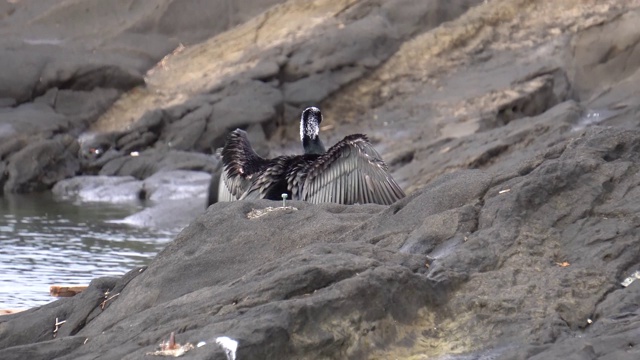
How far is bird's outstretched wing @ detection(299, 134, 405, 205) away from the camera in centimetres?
943

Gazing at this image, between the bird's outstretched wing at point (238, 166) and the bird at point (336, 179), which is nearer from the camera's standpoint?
the bird at point (336, 179)

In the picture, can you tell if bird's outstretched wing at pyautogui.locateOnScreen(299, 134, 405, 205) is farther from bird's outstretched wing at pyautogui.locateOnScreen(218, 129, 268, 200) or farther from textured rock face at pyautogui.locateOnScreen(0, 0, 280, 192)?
textured rock face at pyautogui.locateOnScreen(0, 0, 280, 192)

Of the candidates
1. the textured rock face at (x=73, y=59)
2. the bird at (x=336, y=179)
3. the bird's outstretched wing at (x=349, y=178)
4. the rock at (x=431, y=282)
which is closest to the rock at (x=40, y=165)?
the textured rock face at (x=73, y=59)

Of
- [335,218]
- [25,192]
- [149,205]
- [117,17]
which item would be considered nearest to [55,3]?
[117,17]

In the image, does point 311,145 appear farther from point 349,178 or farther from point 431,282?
point 431,282

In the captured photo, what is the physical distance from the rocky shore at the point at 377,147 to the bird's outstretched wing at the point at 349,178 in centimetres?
76

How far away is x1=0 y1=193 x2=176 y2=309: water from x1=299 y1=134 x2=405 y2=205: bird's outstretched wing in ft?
7.04

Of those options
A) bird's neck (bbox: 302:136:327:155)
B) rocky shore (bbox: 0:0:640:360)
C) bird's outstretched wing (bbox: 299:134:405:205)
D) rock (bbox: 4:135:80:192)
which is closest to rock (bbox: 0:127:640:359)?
rocky shore (bbox: 0:0:640:360)

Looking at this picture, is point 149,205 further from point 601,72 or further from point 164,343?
point 164,343

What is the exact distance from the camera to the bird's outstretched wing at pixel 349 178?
943cm

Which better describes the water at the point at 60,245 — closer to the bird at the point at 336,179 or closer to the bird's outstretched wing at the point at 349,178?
the bird at the point at 336,179

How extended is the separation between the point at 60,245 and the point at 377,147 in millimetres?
6365

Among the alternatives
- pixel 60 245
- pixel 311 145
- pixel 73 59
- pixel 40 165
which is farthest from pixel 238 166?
pixel 73 59

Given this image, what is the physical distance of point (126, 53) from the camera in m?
22.4
